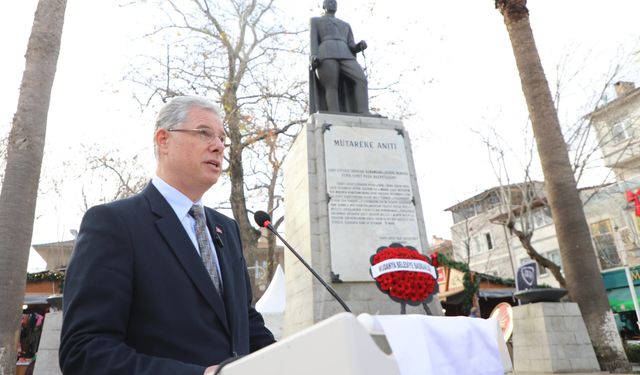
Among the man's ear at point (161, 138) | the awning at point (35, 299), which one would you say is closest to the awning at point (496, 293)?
the awning at point (35, 299)

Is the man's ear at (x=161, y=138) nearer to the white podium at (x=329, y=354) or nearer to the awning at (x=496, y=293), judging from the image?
the white podium at (x=329, y=354)

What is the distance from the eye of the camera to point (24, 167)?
655 centimetres

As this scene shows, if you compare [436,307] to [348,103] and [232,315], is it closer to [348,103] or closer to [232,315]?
[348,103]

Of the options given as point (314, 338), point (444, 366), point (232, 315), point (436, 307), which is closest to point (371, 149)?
point (436, 307)

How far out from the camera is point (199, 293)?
4.81 ft

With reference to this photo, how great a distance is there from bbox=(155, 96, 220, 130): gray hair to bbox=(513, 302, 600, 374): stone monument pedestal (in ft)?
21.9

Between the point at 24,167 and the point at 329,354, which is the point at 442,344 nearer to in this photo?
the point at 329,354

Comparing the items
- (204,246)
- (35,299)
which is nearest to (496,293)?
(35,299)

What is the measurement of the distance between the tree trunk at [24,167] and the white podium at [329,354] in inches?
266

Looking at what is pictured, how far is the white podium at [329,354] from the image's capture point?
696 millimetres

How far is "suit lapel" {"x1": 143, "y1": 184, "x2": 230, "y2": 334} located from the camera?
1470 mm

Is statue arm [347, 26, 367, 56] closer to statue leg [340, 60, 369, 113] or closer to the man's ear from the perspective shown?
statue leg [340, 60, 369, 113]

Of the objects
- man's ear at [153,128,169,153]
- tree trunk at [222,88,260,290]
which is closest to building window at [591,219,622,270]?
tree trunk at [222,88,260,290]

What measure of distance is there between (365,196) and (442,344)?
3703mm
